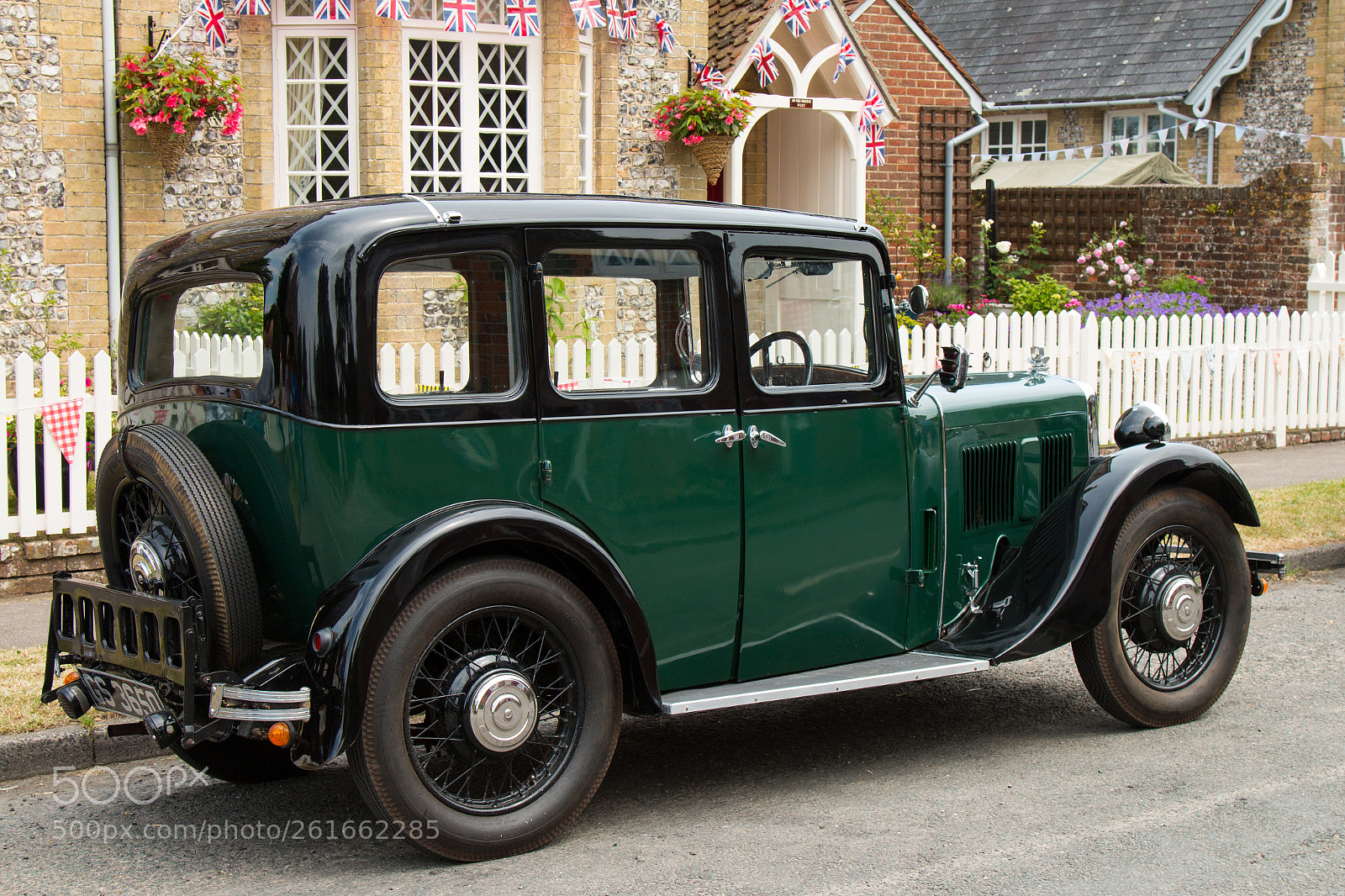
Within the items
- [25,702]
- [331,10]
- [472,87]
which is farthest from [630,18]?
[25,702]

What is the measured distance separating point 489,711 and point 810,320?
6.25 ft

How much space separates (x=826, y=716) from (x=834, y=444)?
143 centimetres

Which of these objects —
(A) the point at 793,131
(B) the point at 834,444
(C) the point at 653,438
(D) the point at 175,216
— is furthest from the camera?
(A) the point at 793,131

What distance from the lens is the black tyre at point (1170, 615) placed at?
5105 mm

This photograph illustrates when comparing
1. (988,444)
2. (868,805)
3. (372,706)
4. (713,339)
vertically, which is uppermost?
(713,339)

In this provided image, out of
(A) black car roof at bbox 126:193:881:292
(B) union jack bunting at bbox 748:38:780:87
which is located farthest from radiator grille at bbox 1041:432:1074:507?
(B) union jack bunting at bbox 748:38:780:87

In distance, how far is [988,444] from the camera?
531 centimetres

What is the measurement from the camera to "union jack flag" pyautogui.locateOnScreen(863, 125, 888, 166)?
14.8 meters

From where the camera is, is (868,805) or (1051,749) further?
(1051,749)

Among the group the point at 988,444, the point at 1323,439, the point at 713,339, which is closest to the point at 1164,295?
the point at 1323,439

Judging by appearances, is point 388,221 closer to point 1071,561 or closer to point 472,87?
point 1071,561

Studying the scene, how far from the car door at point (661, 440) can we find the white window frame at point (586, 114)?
816 centimetres

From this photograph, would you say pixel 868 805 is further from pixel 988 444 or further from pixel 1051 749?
pixel 988 444

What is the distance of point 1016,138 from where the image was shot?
2831 centimetres
